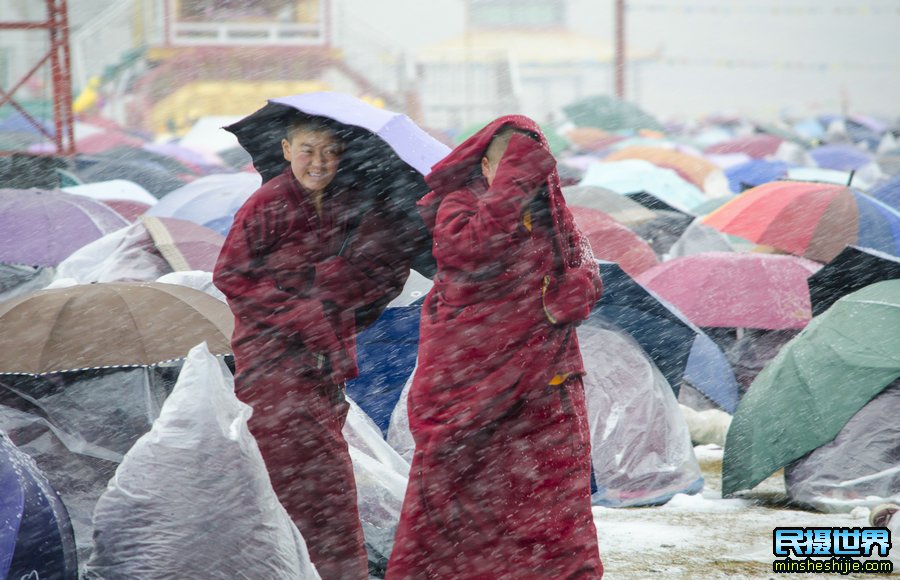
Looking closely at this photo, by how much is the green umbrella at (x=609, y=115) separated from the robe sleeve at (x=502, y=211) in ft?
87.3

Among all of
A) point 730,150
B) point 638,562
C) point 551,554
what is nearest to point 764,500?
point 638,562

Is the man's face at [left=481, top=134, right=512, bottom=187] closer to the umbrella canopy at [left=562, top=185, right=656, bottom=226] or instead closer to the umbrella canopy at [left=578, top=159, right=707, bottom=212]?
the umbrella canopy at [left=562, top=185, right=656, bottom=226]

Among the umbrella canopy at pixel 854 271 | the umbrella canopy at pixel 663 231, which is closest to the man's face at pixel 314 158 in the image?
the umbrella canopy at pixel 854 271

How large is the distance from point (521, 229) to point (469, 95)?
110 ft

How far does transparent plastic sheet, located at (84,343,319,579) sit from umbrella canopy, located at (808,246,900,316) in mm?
3712

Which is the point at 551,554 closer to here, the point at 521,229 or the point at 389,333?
the point at 521,229

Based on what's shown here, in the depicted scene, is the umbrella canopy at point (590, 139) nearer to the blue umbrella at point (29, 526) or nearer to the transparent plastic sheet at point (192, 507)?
the transparent plastic sheet at point (192, 507)

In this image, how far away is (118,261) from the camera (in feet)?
22.4

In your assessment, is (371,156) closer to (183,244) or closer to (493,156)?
(493,156)

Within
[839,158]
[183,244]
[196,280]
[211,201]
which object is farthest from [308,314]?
[839,158]

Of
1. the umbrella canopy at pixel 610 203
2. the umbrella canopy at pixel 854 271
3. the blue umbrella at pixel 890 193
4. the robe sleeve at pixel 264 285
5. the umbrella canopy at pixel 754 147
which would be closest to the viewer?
the robe sleeve at pixel 264 285

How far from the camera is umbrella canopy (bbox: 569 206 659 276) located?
786 cm

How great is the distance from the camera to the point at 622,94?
32.0 metres

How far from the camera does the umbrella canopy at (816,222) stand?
878 cm
